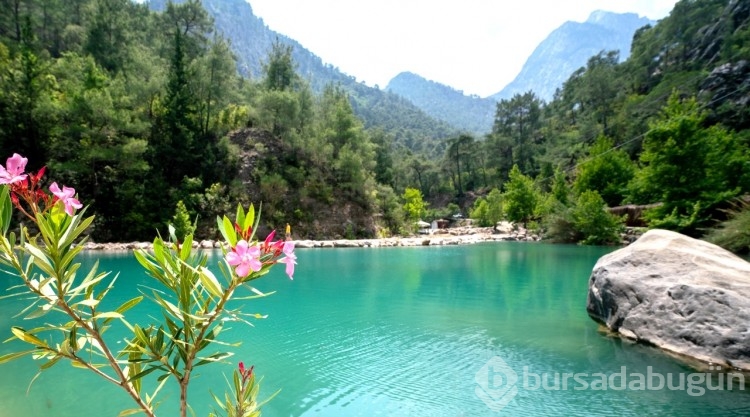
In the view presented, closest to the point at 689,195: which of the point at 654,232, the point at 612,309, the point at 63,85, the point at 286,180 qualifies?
the point at 654,232

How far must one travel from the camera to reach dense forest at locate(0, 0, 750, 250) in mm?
17547

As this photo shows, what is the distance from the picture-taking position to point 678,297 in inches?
208

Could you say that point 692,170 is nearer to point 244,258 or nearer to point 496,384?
point 496,384

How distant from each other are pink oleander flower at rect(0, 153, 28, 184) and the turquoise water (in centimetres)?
310

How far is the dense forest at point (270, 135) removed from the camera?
17.5m

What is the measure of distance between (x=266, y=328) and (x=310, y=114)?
85.8ft

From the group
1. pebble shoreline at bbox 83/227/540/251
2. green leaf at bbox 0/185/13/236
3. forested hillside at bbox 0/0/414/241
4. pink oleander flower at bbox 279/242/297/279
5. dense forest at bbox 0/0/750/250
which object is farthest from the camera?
forested hillside at bbox 0/0/414/241

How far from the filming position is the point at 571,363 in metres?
5.14

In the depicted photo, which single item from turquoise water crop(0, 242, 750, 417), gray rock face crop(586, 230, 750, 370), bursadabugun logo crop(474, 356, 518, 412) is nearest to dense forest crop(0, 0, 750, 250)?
gray rock face crop(586, 230, 750, 370)

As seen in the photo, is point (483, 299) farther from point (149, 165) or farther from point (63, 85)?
point (63, 85)

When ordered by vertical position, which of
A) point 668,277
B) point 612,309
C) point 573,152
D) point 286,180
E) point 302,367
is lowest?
point 302,367

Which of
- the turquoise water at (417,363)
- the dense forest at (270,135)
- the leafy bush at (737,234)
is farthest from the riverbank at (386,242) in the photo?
the turquoise water at (417,363)

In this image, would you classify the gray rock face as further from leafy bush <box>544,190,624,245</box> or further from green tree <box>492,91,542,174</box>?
green tree <box>492,91,542,174</box>

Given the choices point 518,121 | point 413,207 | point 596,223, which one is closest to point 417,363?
point 596,223
